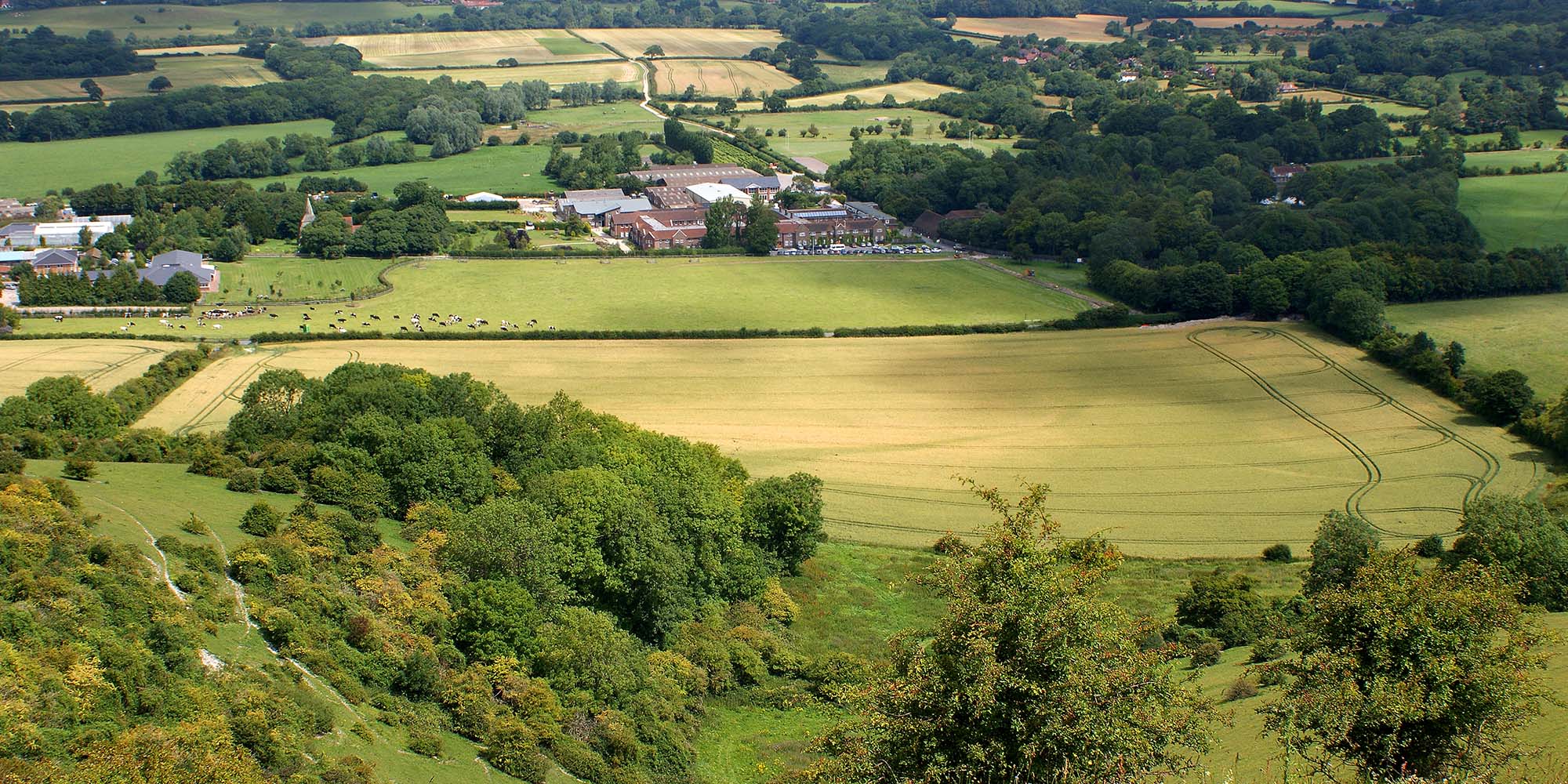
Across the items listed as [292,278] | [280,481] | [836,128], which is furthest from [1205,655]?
[836,128]

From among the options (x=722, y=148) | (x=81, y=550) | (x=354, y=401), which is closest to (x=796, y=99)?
(x=722, y=148)

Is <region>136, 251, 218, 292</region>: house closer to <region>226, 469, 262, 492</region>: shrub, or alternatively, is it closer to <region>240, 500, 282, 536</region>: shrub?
<region>226, 469, 262, 492</region>: shrub

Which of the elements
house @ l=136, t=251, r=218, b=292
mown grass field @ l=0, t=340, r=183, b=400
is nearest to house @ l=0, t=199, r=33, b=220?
house @ l=136, t=251, r=218, b=292

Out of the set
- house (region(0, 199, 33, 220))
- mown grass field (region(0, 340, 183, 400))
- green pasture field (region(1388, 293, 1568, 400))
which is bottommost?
mown grass field (region(0, 340, 183, 400))

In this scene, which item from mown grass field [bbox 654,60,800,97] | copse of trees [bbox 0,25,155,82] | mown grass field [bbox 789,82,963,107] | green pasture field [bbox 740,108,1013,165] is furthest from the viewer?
mown grass field [bbox 654,60,800,97]

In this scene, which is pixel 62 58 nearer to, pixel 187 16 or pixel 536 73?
pixel 187 16
